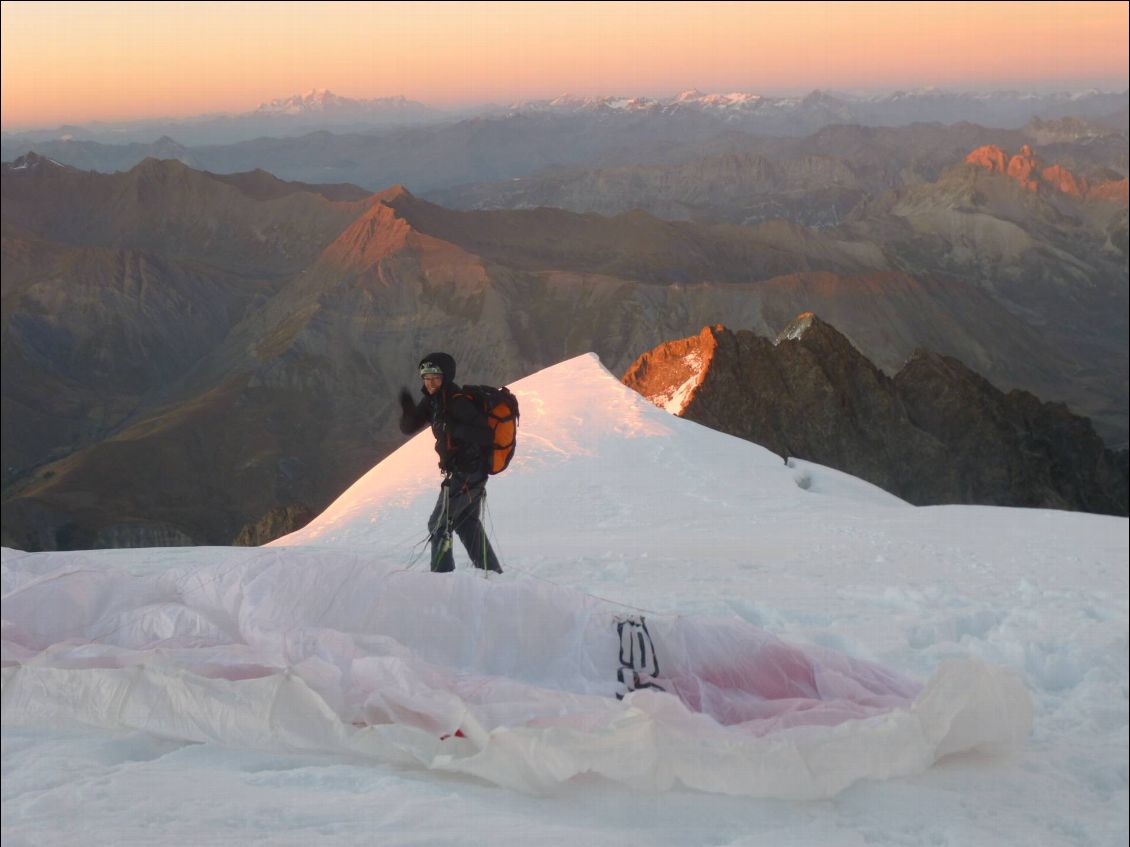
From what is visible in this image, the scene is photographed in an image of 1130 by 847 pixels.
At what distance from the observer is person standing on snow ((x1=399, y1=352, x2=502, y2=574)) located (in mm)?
5930

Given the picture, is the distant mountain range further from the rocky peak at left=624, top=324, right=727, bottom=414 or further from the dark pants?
the dark pants

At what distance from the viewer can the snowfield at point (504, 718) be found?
3389mm

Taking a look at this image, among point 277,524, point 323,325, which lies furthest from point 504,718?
point 323,325

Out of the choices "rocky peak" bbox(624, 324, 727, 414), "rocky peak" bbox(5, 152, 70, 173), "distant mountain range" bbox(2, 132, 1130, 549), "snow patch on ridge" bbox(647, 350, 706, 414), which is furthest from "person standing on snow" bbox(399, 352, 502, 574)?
"rocky peak" bbox(5, 152, 70, 173)

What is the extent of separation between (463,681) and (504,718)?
0.32m

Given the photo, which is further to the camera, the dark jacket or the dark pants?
the dark pants

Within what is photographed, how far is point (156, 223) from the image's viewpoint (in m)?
178

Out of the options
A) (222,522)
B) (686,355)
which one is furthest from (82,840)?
(222,522)

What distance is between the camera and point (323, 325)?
115562 millimetres

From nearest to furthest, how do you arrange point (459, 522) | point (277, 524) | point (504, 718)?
point (504, 718) → point (459, 522) → point (277, 524)

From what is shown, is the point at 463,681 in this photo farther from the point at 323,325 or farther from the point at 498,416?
the point at 323,325

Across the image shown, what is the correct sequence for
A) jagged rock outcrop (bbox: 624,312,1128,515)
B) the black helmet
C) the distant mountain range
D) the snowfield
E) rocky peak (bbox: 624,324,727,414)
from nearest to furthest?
the snowfield → the black helmet → rocky peak (bbox: 624,324,727,414) → jagged rock outcrop (bbox: 624,312,1128,515) → the distant mountain range

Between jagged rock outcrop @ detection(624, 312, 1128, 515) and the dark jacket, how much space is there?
1070 inches

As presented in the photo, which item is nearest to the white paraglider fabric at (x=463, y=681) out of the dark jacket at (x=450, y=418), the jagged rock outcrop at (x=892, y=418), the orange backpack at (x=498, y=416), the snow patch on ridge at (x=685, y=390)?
the dark jacket at (x=450, y=418)
